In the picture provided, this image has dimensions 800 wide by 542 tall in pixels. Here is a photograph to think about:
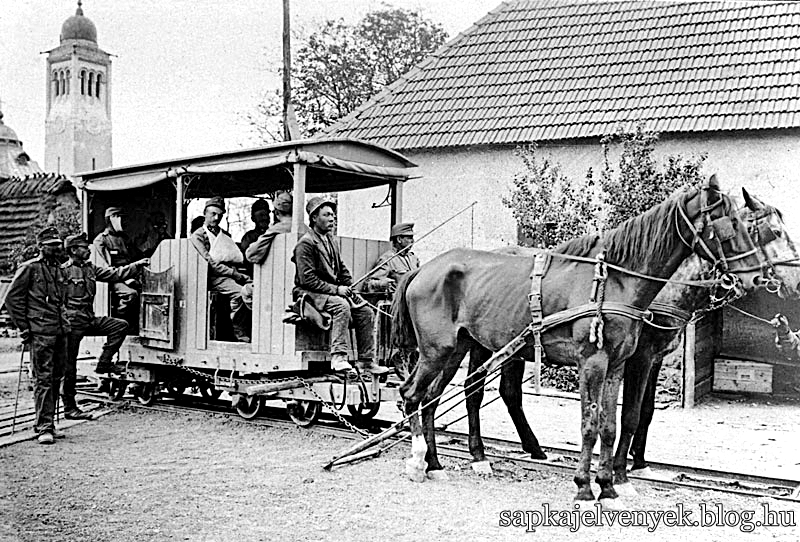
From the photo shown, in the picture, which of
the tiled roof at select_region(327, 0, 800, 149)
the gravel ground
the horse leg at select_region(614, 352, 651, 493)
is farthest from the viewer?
the tiled roof at select_region(327, 0, 800, 149)

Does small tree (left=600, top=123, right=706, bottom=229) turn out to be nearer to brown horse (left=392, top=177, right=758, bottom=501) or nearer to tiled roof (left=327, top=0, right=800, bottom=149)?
tiled roof (left=327, top=0, right=800, bottom=149)

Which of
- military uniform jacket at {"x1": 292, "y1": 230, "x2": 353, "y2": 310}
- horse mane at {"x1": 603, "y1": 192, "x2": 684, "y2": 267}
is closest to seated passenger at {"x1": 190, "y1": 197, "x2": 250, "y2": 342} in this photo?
military uniform jacket at {"x1": 292, "y1": 230, "x2": 353, "y2": 310}

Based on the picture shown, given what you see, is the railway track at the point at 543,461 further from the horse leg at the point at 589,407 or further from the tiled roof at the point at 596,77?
the tiled roof at the point at 596,77

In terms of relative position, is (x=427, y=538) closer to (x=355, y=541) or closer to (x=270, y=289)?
(x=355, y=541)

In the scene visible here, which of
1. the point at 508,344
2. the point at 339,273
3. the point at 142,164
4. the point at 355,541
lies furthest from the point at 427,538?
the point at 142,164

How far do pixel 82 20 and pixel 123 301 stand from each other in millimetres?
58644

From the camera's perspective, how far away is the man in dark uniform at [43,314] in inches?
325

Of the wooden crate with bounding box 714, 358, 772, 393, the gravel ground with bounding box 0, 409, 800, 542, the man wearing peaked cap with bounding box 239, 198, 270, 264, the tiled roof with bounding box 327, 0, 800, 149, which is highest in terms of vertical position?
the tiled roof with bounding box 327, 0, 800, 149

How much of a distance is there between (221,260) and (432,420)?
3.42 m

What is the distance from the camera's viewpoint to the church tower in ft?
193

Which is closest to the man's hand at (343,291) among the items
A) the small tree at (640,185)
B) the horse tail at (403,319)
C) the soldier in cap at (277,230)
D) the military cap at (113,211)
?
the soldier in cap at (277,230)

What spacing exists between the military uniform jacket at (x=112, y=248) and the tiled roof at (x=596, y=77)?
682cm

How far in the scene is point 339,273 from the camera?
864 centimetres

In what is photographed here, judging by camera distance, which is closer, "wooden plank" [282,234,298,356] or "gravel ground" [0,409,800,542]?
"gravel ground" [0,409,800,542]
